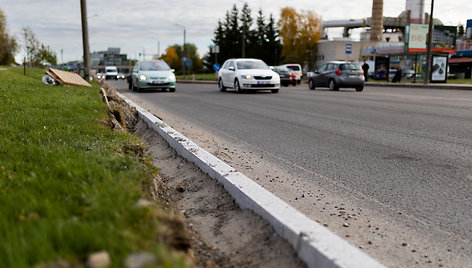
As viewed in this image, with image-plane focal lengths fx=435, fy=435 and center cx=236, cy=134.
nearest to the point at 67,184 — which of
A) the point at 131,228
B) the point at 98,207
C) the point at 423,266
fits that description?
the point at 98,207

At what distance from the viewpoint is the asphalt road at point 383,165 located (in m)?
2.96

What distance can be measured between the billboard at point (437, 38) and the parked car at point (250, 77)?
28074 millimetres

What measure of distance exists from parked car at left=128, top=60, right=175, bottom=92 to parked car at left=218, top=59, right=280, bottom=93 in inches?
111

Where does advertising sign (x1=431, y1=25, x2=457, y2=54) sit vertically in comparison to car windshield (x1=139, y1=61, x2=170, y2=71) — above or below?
above

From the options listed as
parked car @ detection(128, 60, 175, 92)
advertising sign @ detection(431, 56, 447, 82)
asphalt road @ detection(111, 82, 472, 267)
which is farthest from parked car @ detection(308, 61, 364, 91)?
advertising sign @ detection(431, 56, 447, 82)

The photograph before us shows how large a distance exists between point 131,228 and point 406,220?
213 cm

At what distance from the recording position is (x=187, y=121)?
9422mm

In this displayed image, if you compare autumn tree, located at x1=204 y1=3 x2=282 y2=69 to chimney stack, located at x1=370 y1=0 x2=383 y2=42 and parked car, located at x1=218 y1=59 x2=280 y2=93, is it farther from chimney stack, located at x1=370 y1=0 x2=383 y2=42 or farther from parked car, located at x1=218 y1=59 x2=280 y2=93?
parked car, located at x1=218 y1=59 x2=280 y2=93

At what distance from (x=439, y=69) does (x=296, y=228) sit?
3630 cm

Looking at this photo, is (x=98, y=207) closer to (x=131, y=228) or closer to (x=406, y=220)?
(x=131, y=228)

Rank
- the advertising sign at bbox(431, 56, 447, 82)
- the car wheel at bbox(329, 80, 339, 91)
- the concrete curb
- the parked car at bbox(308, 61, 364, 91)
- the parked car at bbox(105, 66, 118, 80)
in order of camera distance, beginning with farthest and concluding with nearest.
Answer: the parked car at bbox(105, 66, 118, 80) → the advertising sign at bbox(431, 56, 447, 82) → the car wheel at bbox(329, 80, 339, 91) → the parked car at bbox(308, 61, 364, 91) → the concrete curb

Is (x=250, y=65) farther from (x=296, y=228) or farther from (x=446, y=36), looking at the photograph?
(x=446, y=36)

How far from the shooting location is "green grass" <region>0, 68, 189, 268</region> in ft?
5.71

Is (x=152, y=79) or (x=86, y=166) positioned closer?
(x=86, y=166)
